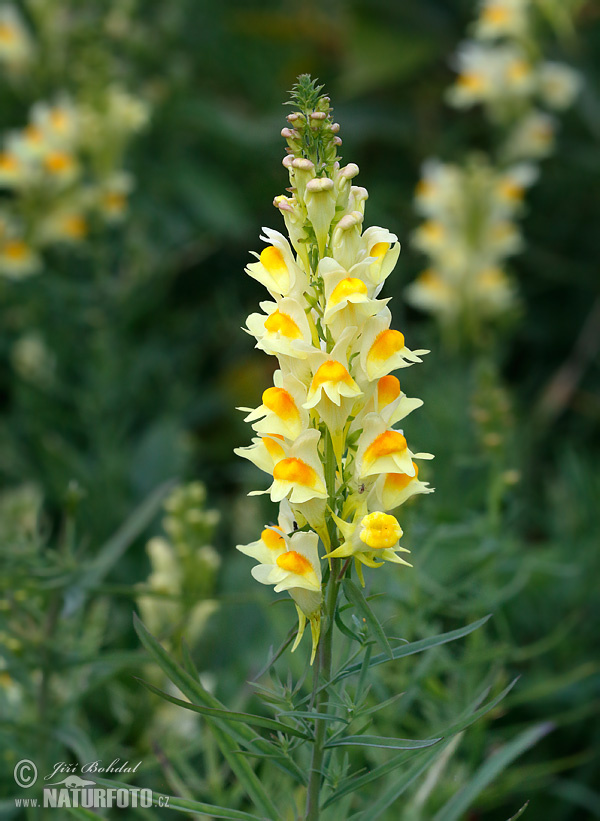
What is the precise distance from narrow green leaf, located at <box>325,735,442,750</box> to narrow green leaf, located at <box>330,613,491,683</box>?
5 centimetres

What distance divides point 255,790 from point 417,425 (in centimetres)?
109

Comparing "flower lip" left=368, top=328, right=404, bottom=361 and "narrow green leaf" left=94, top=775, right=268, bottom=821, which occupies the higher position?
"flower lip" left=368, top=328, right=404, bottom=361

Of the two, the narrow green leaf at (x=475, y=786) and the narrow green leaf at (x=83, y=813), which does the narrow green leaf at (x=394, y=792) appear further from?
the narrow green leaf at (x=83, y=813)

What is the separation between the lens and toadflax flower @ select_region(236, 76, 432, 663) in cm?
63

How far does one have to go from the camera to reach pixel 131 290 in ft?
7.31

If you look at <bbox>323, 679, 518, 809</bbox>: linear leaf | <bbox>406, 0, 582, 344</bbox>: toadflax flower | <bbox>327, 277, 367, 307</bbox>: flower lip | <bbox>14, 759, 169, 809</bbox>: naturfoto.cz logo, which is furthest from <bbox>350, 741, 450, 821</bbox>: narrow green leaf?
<bbox>406, 0, 582, 344</bbox>: toadflax flower

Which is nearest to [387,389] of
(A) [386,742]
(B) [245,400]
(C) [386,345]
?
(C) [386,345]

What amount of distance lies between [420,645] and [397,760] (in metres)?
0.09

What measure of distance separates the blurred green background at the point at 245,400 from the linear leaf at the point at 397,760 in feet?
0.86

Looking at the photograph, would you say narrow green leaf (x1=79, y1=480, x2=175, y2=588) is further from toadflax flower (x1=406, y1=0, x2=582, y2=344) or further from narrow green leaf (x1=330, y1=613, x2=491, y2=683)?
toadflax flower (x1=406, y1=0, x2=582, y2=344)

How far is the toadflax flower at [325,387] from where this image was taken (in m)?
0.63

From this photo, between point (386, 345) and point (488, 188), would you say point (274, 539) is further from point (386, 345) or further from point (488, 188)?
point (488, 188)

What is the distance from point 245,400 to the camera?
2496 mm

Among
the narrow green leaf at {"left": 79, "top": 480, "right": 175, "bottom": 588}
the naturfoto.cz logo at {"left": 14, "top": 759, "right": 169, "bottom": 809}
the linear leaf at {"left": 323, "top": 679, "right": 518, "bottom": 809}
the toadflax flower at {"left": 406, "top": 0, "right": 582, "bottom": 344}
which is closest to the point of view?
the linear leaf at {"left": 323, "top": 679, "right": 518, "bottom": 809}
